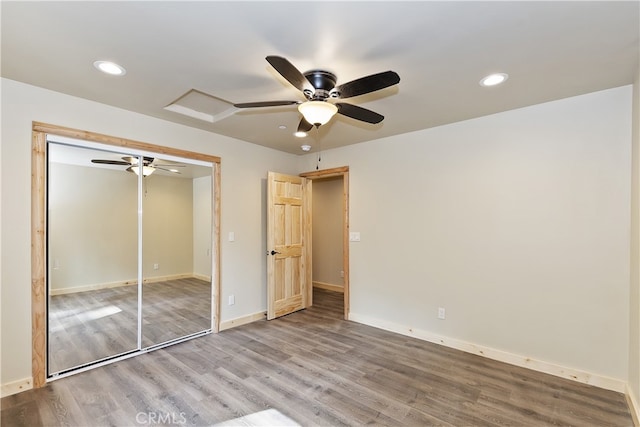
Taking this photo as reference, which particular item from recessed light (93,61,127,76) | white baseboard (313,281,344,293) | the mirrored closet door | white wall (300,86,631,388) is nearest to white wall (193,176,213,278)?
the mirrored closet door

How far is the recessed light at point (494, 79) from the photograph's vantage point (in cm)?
231

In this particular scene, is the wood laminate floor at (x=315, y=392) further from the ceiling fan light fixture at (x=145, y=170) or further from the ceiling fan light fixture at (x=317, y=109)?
the ceiling fan light fixture at (x=317, y=109)

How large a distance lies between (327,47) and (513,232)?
259 centimetres

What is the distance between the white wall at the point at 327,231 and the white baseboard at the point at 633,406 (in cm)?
425

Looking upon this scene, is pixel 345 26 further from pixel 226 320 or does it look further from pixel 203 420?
pixel 226 320

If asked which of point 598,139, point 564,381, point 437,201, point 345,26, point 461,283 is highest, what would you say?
point 345,26

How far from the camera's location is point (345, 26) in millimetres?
1724

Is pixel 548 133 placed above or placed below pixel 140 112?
below

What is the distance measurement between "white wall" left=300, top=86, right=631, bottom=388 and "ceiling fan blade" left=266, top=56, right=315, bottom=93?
7.31ft

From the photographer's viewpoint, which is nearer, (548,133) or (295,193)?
(548,133)

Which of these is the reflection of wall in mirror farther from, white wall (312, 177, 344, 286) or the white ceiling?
white wall (312, 177, 344, 286)

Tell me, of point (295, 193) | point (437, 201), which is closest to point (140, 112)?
point (295, 193)

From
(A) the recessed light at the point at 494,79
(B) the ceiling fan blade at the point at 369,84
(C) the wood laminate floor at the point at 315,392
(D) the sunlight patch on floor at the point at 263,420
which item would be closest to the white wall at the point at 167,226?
(C) the wood laminate floor at the point at 315,392

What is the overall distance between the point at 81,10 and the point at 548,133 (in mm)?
3770
